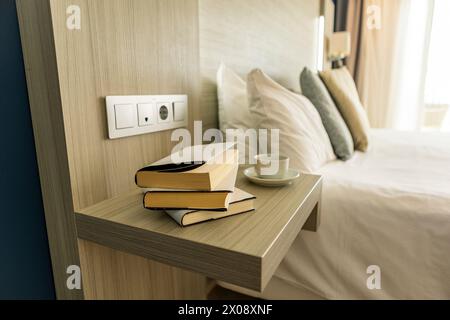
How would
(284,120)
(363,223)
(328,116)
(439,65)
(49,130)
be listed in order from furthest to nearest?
(439,65), (328,116), (284,120), (363,223), (49,130)

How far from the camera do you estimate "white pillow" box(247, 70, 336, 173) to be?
0.95 m

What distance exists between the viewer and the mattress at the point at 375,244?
2.48 ft

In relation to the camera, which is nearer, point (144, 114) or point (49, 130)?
point (49, 130)

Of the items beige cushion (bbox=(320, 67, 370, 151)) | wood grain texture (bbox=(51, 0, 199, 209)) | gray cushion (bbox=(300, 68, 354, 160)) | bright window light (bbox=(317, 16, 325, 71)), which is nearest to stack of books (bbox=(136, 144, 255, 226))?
wood grain texture (bbox=(51, 0, 199, 209))

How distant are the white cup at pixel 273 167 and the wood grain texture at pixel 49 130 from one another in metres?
0.44

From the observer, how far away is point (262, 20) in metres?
1.51

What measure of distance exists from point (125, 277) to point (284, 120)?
0.67 metres

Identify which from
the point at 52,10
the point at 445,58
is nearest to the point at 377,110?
the point at 445,58

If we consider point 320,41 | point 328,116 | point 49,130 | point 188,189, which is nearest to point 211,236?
point 188,189

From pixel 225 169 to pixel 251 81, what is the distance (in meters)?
0.51

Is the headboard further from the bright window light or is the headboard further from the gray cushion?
the bright window light

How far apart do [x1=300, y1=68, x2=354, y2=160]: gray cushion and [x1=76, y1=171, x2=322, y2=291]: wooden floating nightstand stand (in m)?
0.70

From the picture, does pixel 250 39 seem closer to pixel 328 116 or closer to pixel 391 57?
pixel 328 116

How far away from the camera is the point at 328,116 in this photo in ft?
4.18
